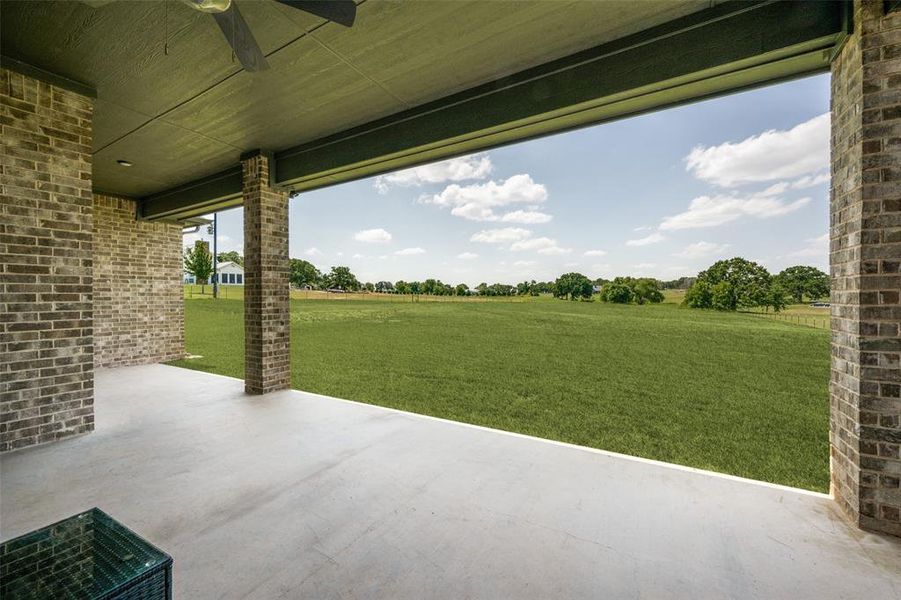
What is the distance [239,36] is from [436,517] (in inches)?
117

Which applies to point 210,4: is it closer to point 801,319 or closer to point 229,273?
point 801,319

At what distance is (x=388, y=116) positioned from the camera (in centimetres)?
384

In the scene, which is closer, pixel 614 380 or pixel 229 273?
pixel 614 380

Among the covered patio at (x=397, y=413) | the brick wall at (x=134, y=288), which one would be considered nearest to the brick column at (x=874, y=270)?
the covered patio at (x=397, y=413)

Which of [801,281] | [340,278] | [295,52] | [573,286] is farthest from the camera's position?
[340,278]

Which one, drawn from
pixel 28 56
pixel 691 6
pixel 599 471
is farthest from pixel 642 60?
pixel 28 56

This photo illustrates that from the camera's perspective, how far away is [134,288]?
23.2 feet

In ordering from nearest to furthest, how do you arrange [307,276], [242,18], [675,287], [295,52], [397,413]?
1. [242,18]
2. [295,52]
3. [397,413]
4. [675,287]
5. [307,276]

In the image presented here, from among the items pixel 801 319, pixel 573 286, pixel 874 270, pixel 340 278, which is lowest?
pixel 801 319

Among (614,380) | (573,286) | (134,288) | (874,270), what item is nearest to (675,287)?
(573,286)

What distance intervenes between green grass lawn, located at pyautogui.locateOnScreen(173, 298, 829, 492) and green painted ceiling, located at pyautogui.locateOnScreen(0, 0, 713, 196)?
3.60 metres

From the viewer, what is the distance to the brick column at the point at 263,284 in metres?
4.77

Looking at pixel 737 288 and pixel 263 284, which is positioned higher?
pixel 737 288

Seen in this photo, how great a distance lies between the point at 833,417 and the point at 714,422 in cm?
221
